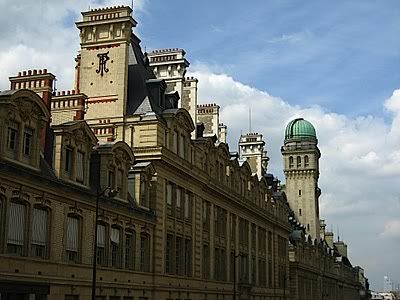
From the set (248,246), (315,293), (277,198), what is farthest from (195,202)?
(315,293)

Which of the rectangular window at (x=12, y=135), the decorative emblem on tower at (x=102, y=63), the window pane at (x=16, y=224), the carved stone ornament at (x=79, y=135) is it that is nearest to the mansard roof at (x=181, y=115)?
the decorative emblem on tower at (x=102, y=63)

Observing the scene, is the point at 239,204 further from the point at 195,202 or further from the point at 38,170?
the point at 38,170

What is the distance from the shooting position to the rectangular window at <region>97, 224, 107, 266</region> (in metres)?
39.1

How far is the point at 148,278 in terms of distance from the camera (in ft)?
146

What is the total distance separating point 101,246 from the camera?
39.3m

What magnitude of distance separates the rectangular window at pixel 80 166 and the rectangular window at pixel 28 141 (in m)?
4.45

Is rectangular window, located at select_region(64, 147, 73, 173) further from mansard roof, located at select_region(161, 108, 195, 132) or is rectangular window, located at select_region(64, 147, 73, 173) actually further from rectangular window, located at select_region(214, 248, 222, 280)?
rectangular window, located at select_region(214, 248, 222, 280)

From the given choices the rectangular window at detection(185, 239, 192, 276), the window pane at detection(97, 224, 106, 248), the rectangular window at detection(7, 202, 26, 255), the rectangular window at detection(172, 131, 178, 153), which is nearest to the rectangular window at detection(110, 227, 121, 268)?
the window pane at detection(97, 224, 106, 248)

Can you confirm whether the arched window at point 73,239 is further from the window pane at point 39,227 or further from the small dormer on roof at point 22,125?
the small dormer on roof at point 22,125

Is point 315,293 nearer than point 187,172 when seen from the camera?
No

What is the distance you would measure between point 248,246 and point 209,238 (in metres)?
13.9

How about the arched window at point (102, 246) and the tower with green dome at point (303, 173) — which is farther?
the tower with green dome at point (303, 173)

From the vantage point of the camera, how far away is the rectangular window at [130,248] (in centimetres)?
4250

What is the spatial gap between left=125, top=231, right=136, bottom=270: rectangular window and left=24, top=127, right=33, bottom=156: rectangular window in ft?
35.8
